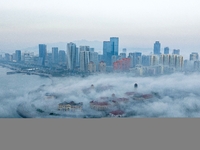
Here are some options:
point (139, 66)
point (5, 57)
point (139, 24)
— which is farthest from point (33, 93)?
point (139, 24)

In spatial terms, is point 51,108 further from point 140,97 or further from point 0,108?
point 140,97

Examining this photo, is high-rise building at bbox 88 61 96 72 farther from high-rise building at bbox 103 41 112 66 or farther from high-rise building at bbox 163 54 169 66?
high-rise building at bbox 163 54 169 66

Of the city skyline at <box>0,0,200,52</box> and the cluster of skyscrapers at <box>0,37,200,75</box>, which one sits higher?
the city skyline at <box>0,0,200,52</box>

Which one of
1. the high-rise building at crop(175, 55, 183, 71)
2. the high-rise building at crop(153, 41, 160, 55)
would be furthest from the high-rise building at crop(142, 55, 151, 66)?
the high-rise building at crop(175, 55, 183, 71)

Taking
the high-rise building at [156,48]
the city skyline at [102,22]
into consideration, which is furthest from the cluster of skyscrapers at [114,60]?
the city skyline at [102,22]

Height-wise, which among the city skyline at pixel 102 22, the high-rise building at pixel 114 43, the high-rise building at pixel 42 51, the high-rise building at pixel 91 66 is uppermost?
the city skyline at pixel 102 22

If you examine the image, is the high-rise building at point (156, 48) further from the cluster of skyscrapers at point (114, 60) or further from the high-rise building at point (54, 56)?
the high-rise building at point (54, 56)

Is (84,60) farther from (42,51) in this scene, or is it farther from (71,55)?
(42,51)
